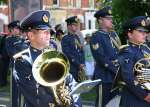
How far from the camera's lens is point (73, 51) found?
1101 cm

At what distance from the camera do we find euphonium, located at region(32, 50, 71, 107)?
4.70 m

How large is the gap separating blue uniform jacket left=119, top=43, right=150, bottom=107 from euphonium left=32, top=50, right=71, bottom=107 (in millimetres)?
1203

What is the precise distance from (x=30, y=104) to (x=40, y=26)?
2.32 feet

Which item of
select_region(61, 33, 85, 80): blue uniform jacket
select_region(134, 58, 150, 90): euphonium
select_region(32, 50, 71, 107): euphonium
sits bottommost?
select_region(61, 33, 85, 80): blue uniform jacket

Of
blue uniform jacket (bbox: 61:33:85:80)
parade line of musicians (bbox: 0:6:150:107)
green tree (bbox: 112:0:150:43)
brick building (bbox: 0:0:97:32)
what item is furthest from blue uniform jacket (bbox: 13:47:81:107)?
brick building (bbox: 0:0:97:32)

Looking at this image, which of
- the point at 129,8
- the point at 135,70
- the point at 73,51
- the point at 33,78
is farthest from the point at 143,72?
the point at 129,8

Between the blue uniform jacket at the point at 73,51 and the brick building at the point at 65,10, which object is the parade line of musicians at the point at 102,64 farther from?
the brick building at the point at 65,10

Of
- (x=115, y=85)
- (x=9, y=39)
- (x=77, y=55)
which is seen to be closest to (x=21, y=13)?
(x=9, y=39)

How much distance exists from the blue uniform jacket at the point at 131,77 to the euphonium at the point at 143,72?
36 mm

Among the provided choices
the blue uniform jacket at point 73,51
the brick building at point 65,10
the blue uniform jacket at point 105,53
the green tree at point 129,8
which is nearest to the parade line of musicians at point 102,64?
the blue uniform jacket at point 105,53

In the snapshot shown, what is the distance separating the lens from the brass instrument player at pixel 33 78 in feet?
15.9

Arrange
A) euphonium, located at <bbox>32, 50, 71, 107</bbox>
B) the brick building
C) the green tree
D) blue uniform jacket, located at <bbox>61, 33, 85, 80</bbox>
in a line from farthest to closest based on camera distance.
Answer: the brick building
the green tree
blue uniform jacket, located at <bbox>61, 33, 85, 80</bbox>
euphonium, located at <bbox>32, 50, 71, 107</bbox>

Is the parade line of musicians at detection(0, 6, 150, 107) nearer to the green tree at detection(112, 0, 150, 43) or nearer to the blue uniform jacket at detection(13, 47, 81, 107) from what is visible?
the blue uniform jacket at detection(13, 47, 81, 107)

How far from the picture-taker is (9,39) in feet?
42.4
